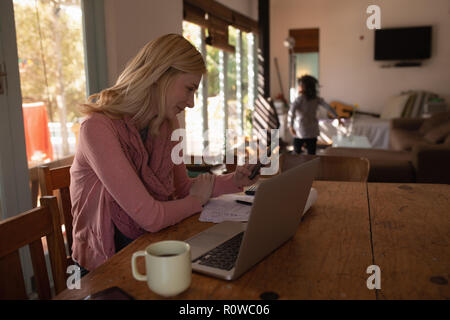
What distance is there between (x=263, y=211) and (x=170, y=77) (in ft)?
2.04

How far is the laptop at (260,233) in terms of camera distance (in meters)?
0.81

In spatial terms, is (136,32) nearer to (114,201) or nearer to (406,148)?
(114,201)

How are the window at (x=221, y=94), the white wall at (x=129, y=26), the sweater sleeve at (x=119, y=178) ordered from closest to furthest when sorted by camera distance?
1. the sweater sleeve at (x=119, y=178)
2. the white wall at (x=129, y=26)
3. the window at (x=221, y=94)

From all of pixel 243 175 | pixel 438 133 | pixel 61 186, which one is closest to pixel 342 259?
pixel 243 175

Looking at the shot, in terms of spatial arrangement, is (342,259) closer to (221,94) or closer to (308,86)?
(308,86)

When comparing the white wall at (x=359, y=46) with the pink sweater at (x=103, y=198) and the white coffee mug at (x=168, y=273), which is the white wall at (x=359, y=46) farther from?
the white coffee mug at (x=168, y=273)

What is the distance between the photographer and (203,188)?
1.41 meters

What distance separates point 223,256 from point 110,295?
0.27 metres

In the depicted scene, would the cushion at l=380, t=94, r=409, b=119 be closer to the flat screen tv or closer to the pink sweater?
the flat screen tv

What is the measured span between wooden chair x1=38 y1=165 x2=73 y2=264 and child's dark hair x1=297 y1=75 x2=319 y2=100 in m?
3.57

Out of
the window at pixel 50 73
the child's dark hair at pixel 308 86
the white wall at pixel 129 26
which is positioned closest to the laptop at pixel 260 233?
the window at pixel 50 73

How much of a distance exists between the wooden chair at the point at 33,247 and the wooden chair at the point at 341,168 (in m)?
1.26

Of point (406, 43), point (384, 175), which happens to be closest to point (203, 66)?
point (384, 175)
